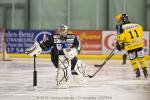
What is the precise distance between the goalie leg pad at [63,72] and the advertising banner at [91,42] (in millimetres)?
8745

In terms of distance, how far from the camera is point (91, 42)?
16938 millimetres

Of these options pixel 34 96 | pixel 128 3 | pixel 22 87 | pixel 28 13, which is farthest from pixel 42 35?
pixel 34 96

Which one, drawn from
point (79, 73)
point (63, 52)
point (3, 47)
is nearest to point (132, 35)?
point (79, 73)

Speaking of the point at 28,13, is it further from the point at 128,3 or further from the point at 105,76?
the point at 105,76

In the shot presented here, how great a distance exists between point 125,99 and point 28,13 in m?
13.0

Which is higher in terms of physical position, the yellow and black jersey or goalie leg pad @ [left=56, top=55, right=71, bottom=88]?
the yellow and black jersey

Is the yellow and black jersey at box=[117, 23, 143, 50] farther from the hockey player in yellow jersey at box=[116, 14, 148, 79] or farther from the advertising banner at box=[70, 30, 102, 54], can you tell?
the advertising banner at box=[70, 30, 102, 54]

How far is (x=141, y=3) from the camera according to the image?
18.7 metres

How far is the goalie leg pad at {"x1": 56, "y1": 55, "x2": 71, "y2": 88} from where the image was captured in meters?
7.87

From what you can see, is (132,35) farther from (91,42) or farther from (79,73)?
(91,42)

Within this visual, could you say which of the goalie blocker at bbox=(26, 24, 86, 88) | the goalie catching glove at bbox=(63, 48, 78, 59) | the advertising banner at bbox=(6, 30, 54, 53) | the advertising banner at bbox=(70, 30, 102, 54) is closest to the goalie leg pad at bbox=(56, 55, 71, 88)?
the goalie blocker at bbox=(26, 24, 86, 88)

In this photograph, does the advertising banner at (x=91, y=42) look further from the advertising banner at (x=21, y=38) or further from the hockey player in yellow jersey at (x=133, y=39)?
the hockey player in yellow jersey at (x=133, y=39)

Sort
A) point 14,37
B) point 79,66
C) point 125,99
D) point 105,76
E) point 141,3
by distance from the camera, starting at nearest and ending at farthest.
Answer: point 125,99 < point 79,66 < point 105,76 < point 14,37 < point 141,3

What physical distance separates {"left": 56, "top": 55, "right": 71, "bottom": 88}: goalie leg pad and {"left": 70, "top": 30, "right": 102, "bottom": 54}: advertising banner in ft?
28.7
